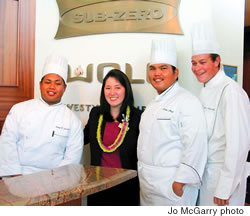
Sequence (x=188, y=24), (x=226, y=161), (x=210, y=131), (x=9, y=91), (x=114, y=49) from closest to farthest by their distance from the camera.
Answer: (x=226, y=161)
(x=210, y=131)
(x=188, y=24)
(x=114, y=49)
(x=9, y=91)

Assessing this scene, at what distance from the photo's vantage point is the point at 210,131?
60.7 inches

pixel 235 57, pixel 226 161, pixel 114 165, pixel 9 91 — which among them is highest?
pixel 235 57

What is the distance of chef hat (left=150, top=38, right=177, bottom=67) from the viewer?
1773mm

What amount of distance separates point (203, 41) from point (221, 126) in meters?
0.50

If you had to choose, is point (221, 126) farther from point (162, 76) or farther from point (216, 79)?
point (162, 76)

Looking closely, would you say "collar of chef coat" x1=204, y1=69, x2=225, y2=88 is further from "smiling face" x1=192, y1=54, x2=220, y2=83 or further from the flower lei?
the flower lei

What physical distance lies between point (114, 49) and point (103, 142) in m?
0.80

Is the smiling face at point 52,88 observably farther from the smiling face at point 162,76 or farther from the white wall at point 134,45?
the smiling face at point 162,76

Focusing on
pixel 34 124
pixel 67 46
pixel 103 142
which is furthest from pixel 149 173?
pixel 67 46

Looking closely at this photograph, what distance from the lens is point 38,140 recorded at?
1.88 meters

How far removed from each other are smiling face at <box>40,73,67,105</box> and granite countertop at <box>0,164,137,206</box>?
0.70 metres

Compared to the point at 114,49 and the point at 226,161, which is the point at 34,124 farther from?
the point at 226,161

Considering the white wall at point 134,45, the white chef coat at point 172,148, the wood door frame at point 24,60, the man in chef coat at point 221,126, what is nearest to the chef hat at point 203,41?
the man in chef coat at point 221,126

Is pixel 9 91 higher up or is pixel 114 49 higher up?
pixel 114 49
